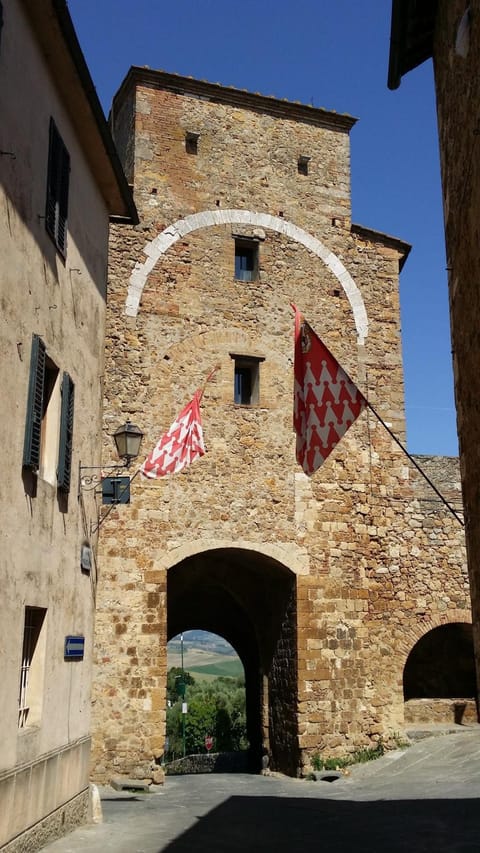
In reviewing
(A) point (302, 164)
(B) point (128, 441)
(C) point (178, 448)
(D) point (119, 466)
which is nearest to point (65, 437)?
(D) point (119, 466)

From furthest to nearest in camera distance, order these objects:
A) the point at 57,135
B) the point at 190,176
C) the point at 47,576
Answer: the point at 190,176 → the point at 57,135 → the point at 47,576

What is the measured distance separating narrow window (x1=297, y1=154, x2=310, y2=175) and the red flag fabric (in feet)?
23.6

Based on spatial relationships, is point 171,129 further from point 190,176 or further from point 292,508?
point 292,508

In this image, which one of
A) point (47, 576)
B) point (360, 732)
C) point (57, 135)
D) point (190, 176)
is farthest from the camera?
point (190, 176)

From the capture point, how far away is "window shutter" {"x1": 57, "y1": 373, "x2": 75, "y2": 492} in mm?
8227

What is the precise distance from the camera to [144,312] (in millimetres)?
→ 14930

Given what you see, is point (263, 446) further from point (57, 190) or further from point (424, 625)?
point (57, 190)

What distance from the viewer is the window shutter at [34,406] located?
277 inches

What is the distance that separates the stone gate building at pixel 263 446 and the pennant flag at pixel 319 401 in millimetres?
5006

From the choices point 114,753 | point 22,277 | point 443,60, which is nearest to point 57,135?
point 22,277

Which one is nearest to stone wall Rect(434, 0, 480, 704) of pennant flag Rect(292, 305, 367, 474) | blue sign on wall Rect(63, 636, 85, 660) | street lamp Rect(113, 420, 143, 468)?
pennant flag Rect(292, 305, 367, 474)

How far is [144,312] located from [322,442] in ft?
21.3

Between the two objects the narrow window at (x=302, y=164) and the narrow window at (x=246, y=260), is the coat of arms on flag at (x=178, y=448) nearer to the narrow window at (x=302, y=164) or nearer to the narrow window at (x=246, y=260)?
the narrow window at (x=246, y=260)

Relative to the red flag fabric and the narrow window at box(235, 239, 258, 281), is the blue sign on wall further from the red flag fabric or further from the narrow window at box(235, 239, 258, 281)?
the narrow window at box(235, 239, 258, 281)
